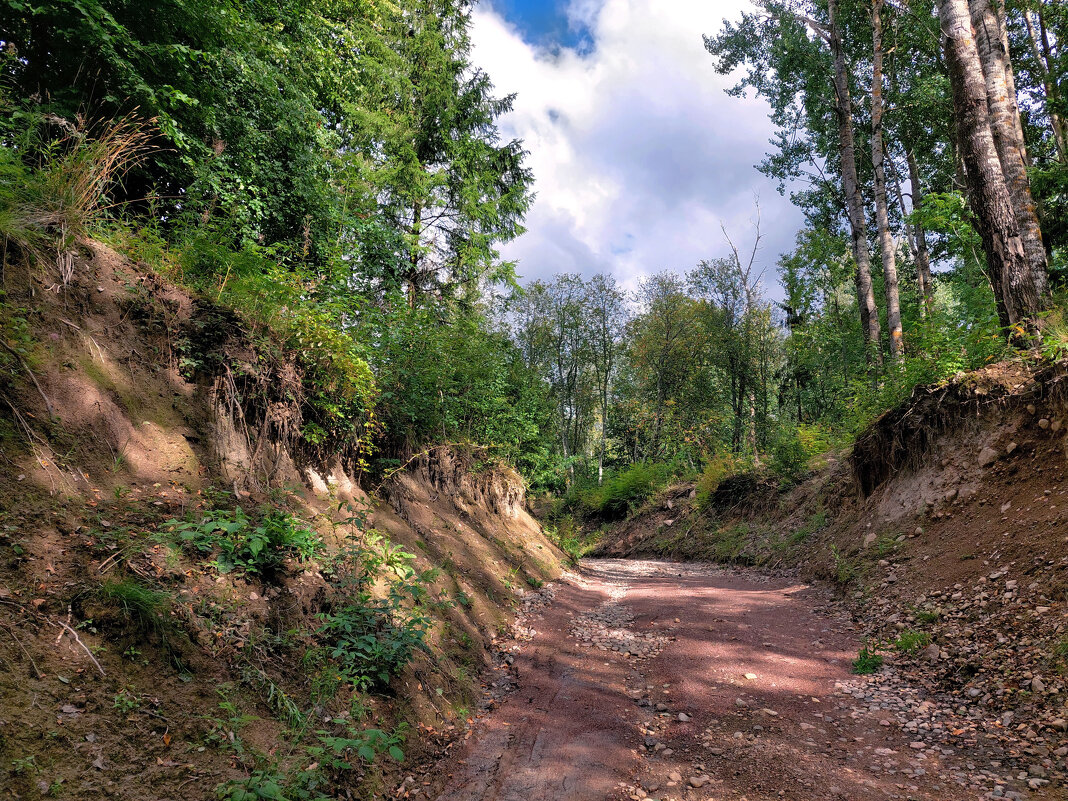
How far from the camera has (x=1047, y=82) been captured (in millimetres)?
13172

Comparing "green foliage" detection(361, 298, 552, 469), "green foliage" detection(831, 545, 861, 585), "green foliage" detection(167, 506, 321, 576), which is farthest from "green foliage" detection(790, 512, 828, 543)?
"green foliage" detection(167, 506, 321, 576)

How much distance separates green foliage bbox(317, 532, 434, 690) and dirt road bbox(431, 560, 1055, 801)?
902 millimetres

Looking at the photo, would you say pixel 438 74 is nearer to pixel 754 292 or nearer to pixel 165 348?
pixel 165 348

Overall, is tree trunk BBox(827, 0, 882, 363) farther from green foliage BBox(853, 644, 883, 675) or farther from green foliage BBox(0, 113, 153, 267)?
green foliage BBox(0, 113, 153, 267)

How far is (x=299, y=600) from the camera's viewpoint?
3.93m

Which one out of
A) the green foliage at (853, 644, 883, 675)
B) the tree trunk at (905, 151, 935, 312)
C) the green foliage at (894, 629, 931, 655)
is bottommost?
the green foliage at (853, 644, 883, 675)

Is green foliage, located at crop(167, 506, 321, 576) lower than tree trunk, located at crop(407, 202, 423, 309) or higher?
lower

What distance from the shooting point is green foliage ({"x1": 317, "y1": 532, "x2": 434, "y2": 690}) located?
382 cm

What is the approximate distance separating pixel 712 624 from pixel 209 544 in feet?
20.3

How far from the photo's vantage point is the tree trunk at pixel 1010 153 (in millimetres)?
6855

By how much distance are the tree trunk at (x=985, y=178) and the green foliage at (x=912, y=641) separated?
4.48 meters

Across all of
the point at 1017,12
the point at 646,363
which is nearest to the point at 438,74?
the point at 1017,12

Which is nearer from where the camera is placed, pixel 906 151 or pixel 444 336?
pixel 444 336

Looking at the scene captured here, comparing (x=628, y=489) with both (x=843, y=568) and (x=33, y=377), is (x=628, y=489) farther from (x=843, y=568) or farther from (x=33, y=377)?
(x=33, y=377)
